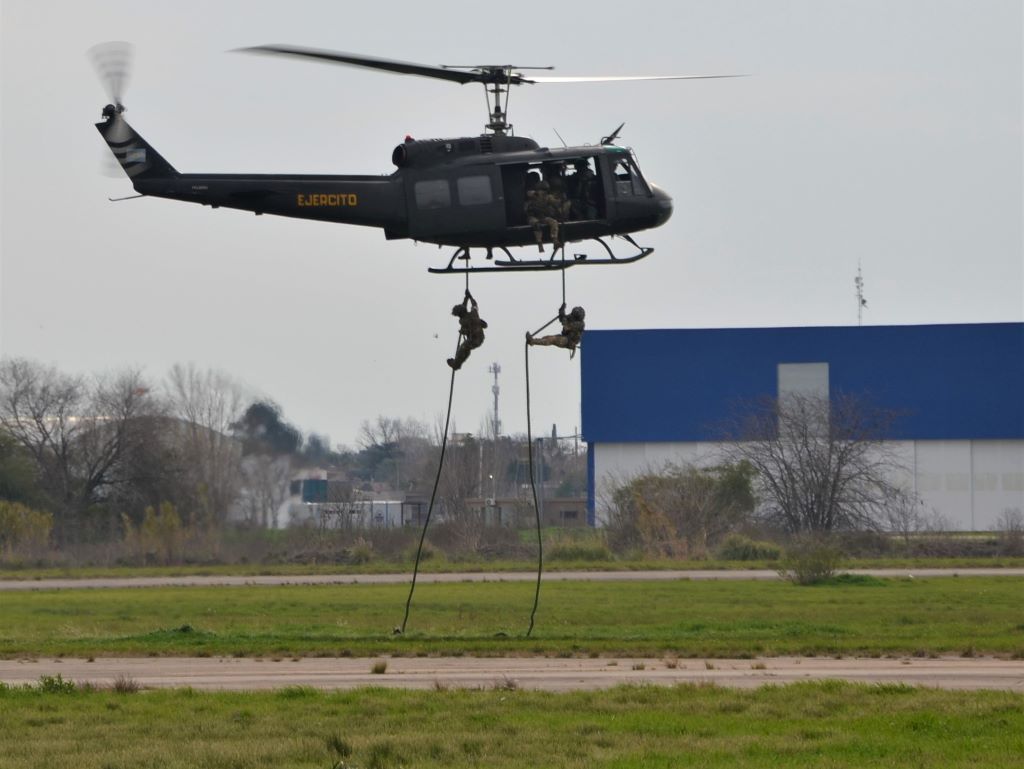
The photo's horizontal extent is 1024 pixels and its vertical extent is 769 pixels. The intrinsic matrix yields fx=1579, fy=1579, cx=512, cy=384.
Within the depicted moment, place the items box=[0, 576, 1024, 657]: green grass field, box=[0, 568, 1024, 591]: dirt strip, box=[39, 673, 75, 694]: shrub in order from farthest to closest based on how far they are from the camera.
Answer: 1. box=[0, 568, 1024, 591]: dirt strip
2. box=[0, 576, 1024, 657]: green grass field
3. box=[39, 673, 75, 694]: shrub

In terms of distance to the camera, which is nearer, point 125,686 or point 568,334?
point 125,686

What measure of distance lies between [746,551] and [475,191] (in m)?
35.4

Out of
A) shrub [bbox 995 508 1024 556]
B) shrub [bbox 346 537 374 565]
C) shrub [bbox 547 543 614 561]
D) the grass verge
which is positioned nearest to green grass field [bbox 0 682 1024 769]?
the grass verge


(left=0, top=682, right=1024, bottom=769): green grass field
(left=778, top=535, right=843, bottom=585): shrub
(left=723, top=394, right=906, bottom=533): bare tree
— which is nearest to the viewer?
(left=0, top=682, right=1024, bottom=769): green grass field

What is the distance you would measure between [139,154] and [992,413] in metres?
55.6

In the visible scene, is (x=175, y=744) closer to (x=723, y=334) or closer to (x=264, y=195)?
(x=264, y=195)

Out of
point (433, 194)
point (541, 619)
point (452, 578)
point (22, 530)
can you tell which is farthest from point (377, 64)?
point (22, 530)

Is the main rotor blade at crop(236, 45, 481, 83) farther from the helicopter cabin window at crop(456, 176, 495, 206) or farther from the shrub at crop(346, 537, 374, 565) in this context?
the shrub at crop(346, 537, 374, 565)

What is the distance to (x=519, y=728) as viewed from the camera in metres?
17.4

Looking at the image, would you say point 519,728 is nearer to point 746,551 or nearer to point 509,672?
point 509,672

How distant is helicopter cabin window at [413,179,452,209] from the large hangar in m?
47.8

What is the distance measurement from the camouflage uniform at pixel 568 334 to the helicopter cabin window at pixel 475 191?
1.91m

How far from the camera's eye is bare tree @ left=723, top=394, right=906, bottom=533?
2536 inches

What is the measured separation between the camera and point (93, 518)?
70812 millimetres
